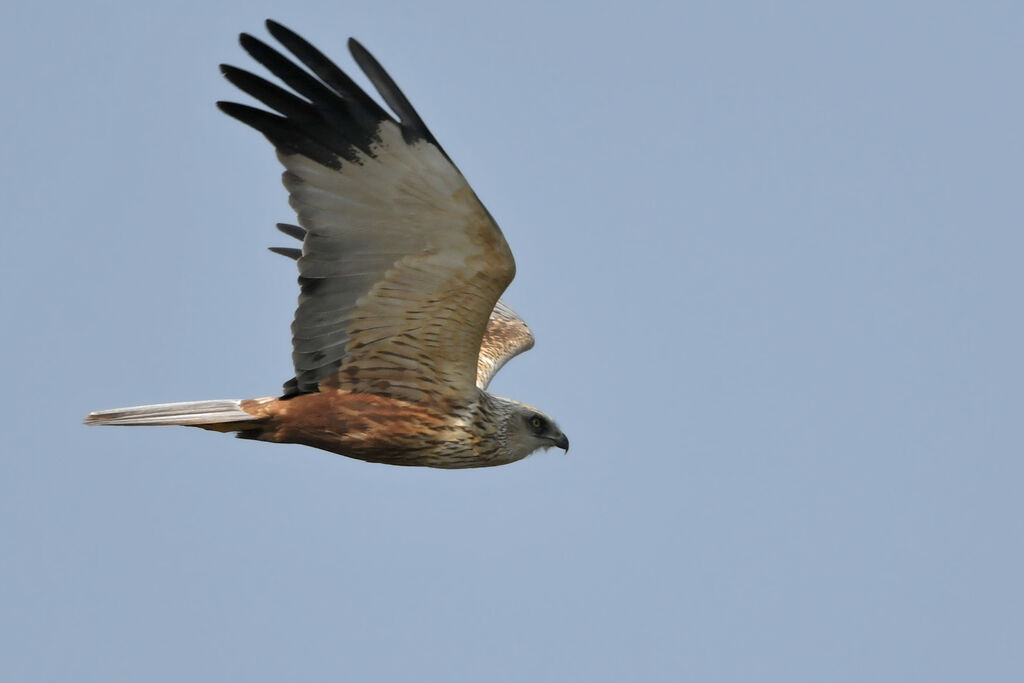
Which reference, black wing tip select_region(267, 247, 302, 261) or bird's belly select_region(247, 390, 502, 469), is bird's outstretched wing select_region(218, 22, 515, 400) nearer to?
bird's belly select_region(247, 390, 502, 469)

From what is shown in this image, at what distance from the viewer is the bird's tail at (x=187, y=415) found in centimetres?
1015

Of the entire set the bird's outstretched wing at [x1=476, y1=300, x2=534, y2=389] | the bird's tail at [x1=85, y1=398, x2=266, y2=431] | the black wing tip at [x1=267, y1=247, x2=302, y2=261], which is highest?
the black wing tip at [x1=267, y1=247, x2=302, y2=261]

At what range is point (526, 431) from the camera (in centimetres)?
1112

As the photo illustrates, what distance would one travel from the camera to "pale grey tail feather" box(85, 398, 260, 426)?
1015cm

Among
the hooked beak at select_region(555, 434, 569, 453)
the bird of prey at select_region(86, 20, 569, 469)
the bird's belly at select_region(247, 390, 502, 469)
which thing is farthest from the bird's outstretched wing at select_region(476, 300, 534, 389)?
the bird's belly at select_region(247, 390, 502, 469)

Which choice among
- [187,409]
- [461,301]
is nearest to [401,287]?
[461,301]

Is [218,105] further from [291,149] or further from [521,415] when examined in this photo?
[521,415]

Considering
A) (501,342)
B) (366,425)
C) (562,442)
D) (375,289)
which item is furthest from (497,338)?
(375,289)

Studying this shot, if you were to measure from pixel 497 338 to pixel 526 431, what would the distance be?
2223mm

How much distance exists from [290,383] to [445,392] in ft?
3.69

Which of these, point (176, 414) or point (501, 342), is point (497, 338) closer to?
point (501, 342)

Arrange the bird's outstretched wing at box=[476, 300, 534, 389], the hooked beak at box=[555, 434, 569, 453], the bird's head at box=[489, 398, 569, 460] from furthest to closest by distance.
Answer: the bird's outstretched wing at box=[476, 300, 534, 389], the hooked beak at box=[555, 434, 569, 453], the bird's head at box=[489, 398, 569, 460]

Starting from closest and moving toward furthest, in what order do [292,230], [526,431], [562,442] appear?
[526,431], [562,442], [292,230]

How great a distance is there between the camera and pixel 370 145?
9.35 meters
